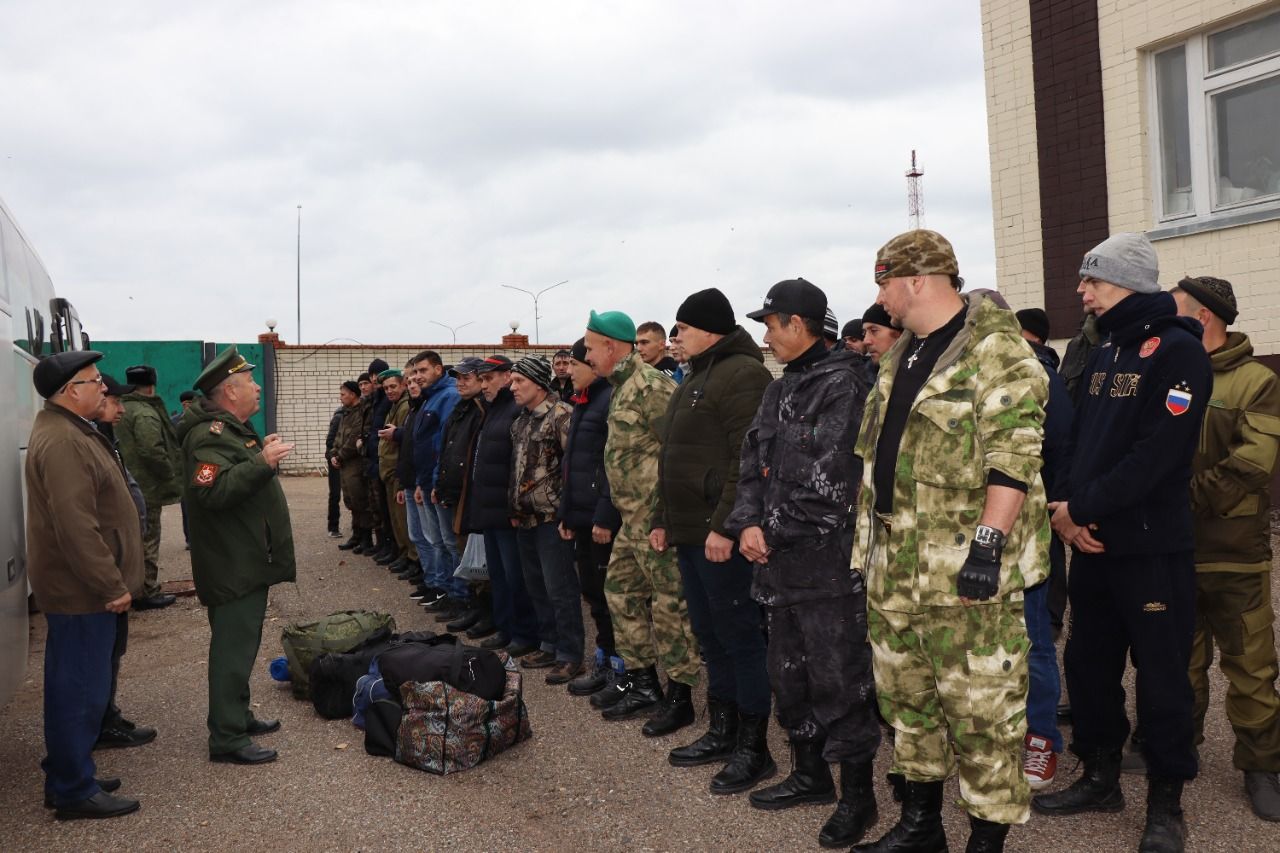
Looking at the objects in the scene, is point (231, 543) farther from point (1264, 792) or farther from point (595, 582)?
point (1264, 792)

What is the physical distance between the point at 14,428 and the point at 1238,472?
597cm

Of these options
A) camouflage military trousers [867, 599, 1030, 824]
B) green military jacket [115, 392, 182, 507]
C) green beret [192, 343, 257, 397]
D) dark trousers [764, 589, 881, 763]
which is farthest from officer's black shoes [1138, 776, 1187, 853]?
green military jacket [115, 392, 182, 507]

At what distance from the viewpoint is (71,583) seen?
4645 millimetres

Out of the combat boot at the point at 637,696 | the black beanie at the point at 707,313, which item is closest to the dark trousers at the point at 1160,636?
the black beanie at the point at 707,313

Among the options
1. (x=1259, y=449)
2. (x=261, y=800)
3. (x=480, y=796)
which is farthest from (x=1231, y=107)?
(x=261, y=800)

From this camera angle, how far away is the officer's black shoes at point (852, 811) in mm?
3918

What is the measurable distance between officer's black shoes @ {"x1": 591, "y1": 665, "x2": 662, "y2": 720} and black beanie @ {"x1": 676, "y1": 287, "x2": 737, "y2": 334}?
2.08 m

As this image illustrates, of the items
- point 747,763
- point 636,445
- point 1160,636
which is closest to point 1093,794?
point 1160,636

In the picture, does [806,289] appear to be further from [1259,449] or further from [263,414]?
[263,414]

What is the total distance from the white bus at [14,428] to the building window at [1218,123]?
9.91 meters

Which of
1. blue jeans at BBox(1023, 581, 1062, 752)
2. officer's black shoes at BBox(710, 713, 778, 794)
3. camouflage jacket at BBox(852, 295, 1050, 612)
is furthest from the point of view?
officer's black shoes at BBox(710, 713, 778, 794)

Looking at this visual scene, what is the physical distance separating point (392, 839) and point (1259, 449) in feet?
13.0

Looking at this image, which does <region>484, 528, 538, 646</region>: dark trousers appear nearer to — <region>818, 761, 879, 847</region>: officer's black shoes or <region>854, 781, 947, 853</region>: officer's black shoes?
<region>818, 761, 879, 847</region>: officer's black shoes

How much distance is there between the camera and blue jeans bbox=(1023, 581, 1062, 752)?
4.43 meters
